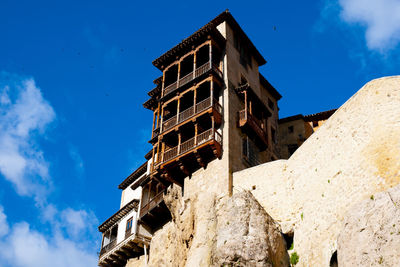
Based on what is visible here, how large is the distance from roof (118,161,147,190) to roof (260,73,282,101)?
39.7 feet

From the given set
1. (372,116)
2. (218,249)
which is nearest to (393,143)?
(372,116)

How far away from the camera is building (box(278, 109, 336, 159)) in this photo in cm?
4059

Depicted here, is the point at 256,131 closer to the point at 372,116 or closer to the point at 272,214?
the point at 272,214

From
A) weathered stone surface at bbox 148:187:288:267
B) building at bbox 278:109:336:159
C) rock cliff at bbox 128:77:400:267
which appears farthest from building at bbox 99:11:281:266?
rock cliff at bbox 128:77:400:267

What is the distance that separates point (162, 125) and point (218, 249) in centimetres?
1291

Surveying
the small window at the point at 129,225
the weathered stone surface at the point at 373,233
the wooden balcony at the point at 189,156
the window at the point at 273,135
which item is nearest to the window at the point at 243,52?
the window at the point at 273,135

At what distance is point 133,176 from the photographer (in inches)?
1608

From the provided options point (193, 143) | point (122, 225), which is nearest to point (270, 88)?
point (193, 143)

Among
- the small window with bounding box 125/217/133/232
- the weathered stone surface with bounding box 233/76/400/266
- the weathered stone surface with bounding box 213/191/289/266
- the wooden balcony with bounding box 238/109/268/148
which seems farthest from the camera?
the small window with bounding box 125/217/133/232

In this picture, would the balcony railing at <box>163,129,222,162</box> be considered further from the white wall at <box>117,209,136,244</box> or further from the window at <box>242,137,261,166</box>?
the white wall at <box>117,209,136,244</box>

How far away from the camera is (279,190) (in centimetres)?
2567

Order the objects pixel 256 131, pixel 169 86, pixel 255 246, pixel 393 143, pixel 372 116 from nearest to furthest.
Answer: pixel 393 143, pixel 372 116, pixel 255 246, pixel 256 131, pixel 169 86

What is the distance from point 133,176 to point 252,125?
13410mm

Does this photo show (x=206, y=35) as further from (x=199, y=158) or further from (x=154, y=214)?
(x=154, y=214)
